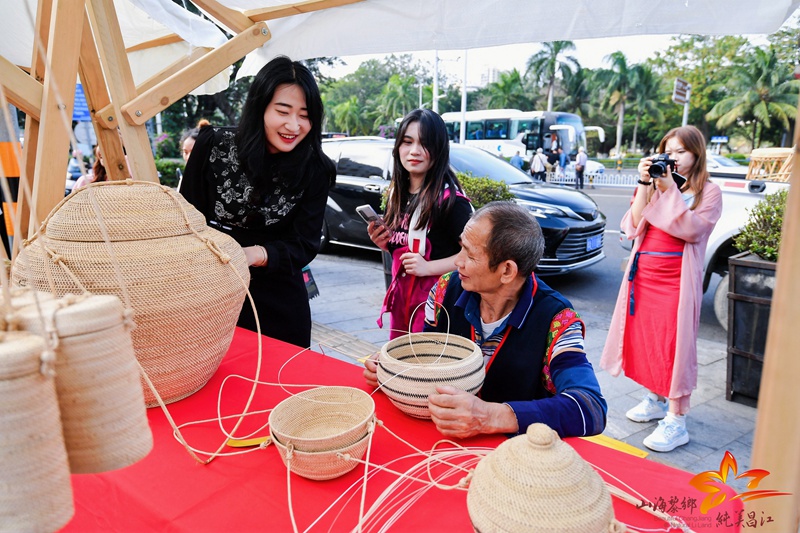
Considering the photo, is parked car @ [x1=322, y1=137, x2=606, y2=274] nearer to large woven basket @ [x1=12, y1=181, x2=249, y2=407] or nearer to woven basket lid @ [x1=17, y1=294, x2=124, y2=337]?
large woven basket @ [x1=12, y1=181, x2=249, y2=407]

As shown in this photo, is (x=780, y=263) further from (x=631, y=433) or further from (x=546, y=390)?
(x=631, y=433)

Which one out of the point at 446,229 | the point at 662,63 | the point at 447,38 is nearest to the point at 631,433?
the point at 446,229

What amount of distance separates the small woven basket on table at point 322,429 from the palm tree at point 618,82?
38066 millimetres

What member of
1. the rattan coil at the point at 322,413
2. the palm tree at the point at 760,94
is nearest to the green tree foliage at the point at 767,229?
the rattan coil at the point at 322,413

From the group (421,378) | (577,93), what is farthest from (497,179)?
(577,93)

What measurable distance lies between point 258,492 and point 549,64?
40627 millimetres

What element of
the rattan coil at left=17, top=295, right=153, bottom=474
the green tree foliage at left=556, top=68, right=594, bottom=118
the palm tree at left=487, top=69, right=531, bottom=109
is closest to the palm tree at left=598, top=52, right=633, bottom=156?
the green tree foliage at left=556, top=68, right=594, bottom=118

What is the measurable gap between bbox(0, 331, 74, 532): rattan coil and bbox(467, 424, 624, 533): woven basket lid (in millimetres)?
506

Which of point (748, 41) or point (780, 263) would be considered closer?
point (780, 263)

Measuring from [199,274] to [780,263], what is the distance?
1023mm

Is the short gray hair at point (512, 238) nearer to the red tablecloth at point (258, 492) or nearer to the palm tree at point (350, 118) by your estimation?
the red tablecloth at point (258, 492)

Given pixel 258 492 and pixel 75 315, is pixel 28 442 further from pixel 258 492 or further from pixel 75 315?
pixel 258 492

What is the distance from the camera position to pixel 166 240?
1.12 meters

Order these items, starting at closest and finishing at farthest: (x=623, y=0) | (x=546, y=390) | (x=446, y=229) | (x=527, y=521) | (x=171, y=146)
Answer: (x=527, y=521)
(x=546, y=390)
(x=623, y=0)
(x=446, y=229)
(x=171, y=146)
